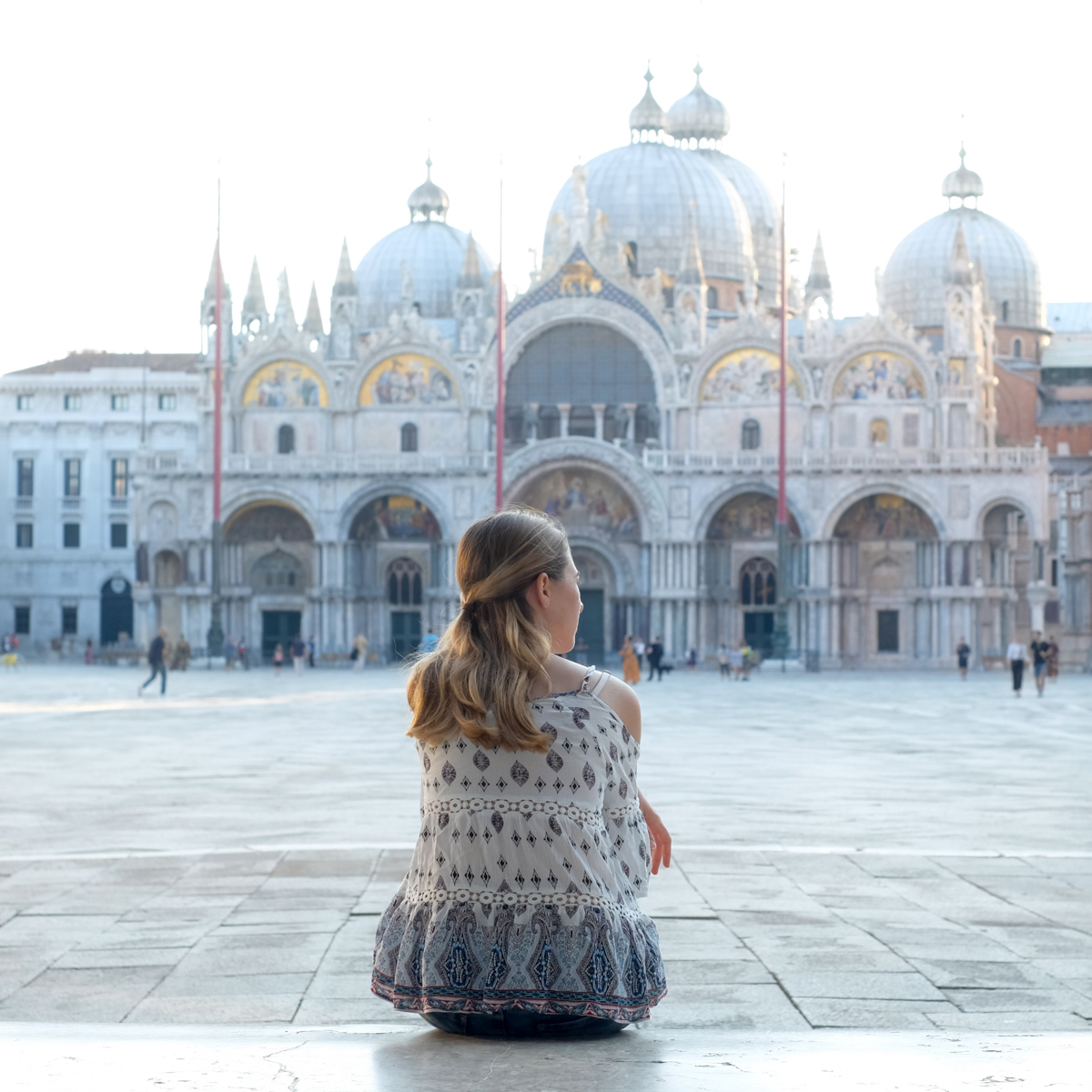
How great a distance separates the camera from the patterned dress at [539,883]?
184 inches

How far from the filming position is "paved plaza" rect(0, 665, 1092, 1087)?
674 centimetres

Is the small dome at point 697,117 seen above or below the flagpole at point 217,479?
above

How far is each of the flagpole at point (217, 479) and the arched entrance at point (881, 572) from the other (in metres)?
19.8

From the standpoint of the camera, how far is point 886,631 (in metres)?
58.0

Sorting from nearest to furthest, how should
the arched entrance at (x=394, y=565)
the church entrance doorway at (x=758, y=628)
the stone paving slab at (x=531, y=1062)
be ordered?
the stone paving slab at (x=531, y=1062) < the church entrance doorway at (x=758, y=628) < the arched entrance at (x=394, y=565)

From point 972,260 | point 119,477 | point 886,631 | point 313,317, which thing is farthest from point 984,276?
point 119,477

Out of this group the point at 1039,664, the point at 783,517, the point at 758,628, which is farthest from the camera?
the point at 758,628

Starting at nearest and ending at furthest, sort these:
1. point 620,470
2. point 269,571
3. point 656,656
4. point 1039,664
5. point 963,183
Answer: point 1039,664 → point 656,656 → point 620,470 → point 269,571 → point 963,183

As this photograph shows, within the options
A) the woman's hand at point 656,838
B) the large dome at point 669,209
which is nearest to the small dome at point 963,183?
the large dome at point 669,209

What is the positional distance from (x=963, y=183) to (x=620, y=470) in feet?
89.3

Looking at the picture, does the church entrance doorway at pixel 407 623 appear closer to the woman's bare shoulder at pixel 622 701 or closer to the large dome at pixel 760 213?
the large dome at pixel 760 213

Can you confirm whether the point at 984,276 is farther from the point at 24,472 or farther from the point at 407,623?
the point at 24,472

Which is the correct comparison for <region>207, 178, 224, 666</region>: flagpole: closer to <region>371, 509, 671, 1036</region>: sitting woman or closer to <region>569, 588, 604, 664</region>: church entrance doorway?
<region>569, 588, 604, 664</region>: church entrance doorway

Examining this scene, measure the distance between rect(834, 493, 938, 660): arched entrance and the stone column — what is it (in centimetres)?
843
